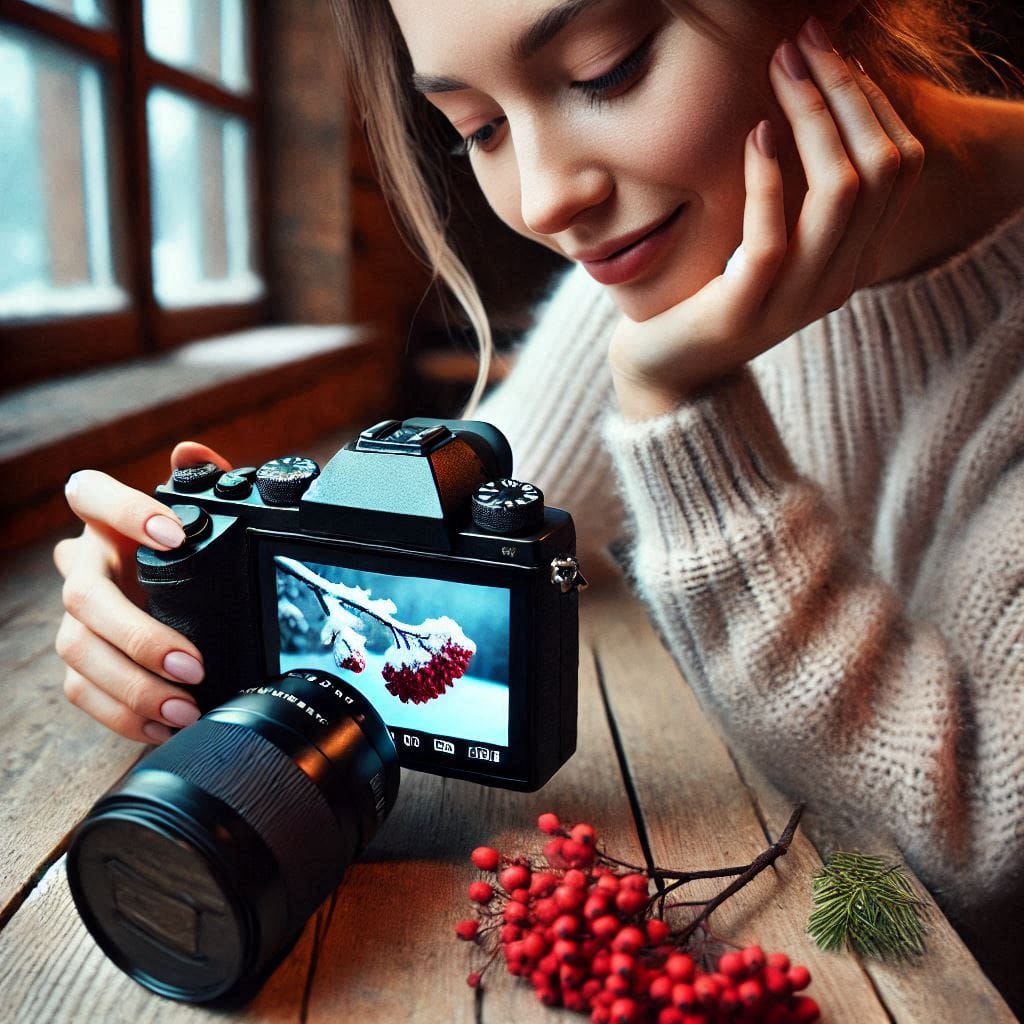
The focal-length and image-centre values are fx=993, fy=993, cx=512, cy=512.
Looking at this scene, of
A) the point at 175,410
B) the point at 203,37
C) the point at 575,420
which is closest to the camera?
the point at 575,420

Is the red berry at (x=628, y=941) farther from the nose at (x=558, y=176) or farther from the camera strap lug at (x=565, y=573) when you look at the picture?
the nose at (x=558, y=176)

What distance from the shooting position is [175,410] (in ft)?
4.12

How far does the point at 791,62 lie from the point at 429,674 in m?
0.43

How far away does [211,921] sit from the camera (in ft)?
1.43

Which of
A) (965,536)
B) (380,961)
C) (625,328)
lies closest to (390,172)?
(625,328)

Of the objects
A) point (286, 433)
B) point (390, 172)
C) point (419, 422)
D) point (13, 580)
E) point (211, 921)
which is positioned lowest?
point (286, 433)

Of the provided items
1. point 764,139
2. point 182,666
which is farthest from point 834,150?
point 182,666

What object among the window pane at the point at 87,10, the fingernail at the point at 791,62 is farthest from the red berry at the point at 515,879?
the window pane at the point at 87,10

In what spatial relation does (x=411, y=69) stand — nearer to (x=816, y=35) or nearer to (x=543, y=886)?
(x=816, y=35)

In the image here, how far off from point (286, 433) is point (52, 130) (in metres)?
0.61

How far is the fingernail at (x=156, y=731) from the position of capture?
0.63 m

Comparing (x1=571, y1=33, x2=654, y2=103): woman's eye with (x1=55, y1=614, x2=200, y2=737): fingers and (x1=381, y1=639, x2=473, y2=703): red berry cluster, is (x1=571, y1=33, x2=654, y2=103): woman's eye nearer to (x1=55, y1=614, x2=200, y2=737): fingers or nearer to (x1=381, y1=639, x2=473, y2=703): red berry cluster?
(x1=381, y1=639, x2=473, y2=703): red berry cluster

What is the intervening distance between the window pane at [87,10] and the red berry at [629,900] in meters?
1.29

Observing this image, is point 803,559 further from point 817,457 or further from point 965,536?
point 817,457
